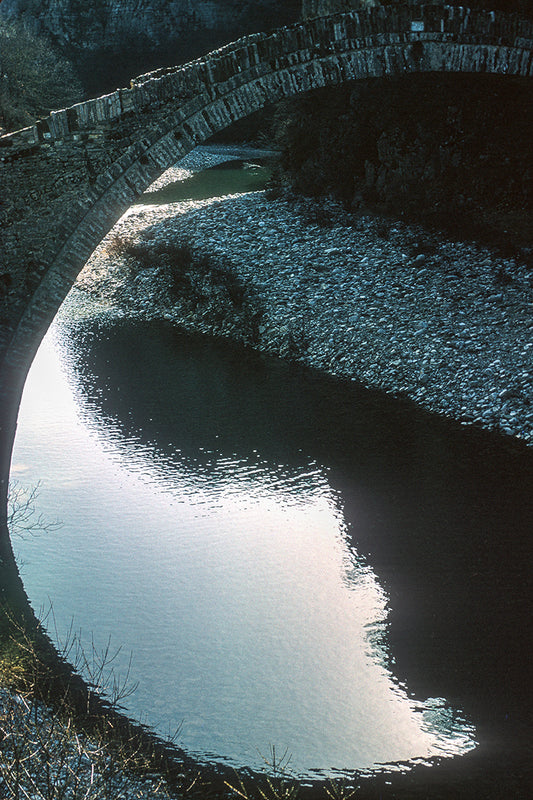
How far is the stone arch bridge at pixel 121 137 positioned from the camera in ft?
29.7

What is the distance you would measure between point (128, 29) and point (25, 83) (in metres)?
23.1

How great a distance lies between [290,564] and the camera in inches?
366

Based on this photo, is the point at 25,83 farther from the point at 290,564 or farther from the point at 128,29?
the point at 290,564

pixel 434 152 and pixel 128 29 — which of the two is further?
pixel 128 29

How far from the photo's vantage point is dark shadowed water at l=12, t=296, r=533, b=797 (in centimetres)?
698

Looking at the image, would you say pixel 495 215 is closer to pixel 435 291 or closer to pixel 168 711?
pixel 435 291

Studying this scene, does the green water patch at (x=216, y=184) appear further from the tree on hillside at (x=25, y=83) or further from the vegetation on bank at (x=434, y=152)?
the vegetation on bank at (x=434, y=152)

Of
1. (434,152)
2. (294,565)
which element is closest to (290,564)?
(294,565)

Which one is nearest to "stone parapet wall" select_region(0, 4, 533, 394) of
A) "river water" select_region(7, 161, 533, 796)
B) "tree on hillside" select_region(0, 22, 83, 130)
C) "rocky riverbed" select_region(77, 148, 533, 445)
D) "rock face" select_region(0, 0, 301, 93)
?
"river water" select_region(7, 161, 533, 796)

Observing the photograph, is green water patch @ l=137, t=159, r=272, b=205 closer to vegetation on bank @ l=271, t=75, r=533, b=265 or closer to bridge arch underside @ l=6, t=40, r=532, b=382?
vegetation on bank @ l=271, t=75, r=533, b=265

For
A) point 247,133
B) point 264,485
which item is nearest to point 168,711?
point 264,485

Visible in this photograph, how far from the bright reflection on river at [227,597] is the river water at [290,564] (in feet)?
0.08

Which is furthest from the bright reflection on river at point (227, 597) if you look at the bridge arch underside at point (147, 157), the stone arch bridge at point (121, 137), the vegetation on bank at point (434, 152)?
the vegetation on bank at point (434, 152)

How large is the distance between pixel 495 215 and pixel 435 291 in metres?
2.96
